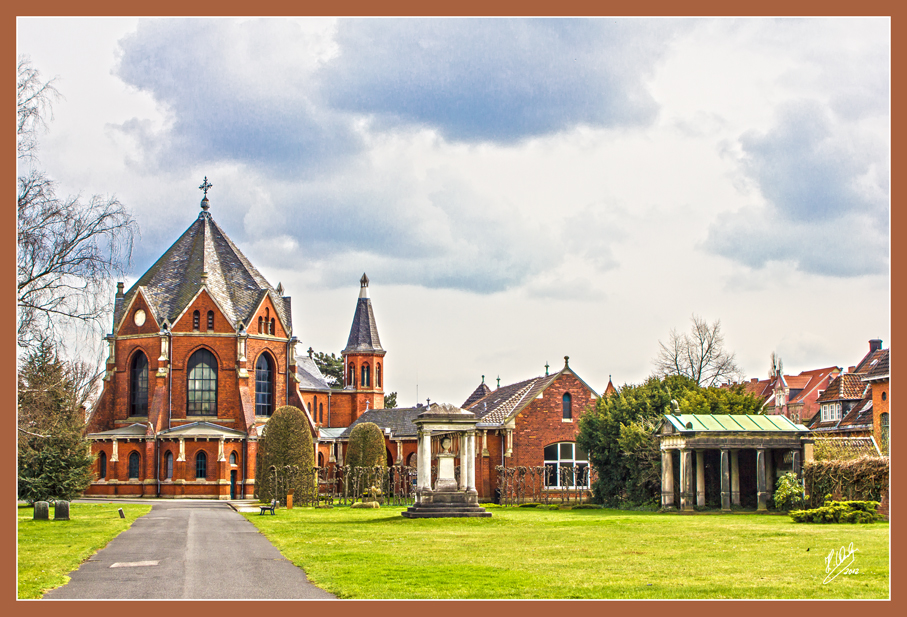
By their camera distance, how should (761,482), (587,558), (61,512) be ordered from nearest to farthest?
1. (587,558)
2. (61,512)
3. (761,482)

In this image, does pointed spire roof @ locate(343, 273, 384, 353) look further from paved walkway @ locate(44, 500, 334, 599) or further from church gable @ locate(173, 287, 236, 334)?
paved walkway @ locate(44, 500, 334, 599)

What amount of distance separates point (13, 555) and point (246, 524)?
1804 cm

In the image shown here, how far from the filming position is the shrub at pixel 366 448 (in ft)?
199

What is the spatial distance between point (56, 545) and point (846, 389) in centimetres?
5454

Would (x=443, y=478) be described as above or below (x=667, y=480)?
above

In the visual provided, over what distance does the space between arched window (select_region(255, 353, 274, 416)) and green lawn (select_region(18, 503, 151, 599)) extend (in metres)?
31.4

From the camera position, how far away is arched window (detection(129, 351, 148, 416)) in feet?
224

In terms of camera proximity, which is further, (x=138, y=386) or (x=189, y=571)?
(x=138, y=386)

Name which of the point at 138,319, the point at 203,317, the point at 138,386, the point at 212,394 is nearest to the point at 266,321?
the point at 203,317

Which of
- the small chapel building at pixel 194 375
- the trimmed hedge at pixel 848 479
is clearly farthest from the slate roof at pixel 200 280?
the trimmed hedge at pixel 848 479

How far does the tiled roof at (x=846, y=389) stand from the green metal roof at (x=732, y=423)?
93.8 feet

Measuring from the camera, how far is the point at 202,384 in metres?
67.8

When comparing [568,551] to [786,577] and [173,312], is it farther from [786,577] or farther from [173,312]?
[173,312]

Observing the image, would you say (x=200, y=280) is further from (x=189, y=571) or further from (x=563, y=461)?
(x=189, y=571)
